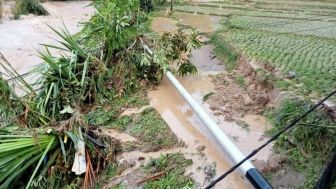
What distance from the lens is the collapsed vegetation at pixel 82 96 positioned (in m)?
3.34

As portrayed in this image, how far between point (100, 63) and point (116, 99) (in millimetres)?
514

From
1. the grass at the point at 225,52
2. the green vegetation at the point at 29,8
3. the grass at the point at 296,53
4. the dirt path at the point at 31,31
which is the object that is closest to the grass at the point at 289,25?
the grass at the point at 296,53

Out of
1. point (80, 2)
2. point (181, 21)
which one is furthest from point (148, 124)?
point (80, 2)

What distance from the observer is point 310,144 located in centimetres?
319

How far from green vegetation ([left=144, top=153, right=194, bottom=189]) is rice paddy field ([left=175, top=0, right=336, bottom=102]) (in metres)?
1.58

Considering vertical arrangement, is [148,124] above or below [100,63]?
below

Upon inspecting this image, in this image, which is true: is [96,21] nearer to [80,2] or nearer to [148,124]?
[148,124]

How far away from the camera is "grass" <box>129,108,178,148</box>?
380 centimetres

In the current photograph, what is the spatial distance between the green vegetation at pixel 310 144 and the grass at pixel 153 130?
108 centimetres

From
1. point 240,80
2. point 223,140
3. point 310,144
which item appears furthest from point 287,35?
point 223,140

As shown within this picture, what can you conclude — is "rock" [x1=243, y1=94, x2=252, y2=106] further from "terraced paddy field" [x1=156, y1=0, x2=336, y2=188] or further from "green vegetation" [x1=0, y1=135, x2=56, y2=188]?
"green vegetation" [x1=0, y1=135, x2=56, y2=188]

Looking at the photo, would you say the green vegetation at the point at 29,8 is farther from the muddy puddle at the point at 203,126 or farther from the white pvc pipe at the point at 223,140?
the white pvc pipe at the point at 223,140

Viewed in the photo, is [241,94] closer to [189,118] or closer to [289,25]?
[189,118]

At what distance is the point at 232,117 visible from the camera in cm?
414
